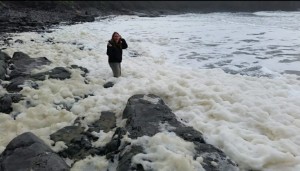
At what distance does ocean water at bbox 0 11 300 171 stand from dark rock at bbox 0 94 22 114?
0.62 ft

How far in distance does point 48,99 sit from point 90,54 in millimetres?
6268

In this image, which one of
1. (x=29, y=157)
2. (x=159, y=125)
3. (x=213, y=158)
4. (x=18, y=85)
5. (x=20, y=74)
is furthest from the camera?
(x=20, y=74)

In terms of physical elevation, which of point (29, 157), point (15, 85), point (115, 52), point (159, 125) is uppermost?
point (115, 52)

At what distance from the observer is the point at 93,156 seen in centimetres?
781

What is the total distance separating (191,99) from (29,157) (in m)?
4.79

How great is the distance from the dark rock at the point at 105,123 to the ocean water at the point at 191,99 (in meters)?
0.16

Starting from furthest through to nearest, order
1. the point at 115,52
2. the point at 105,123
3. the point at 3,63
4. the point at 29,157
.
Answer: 1. the point at 3,63
2. the point at 115,52
3. the point at 105,123
4. the point at 29,157

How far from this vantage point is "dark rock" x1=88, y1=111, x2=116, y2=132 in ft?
29.4

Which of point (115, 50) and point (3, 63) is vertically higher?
point (115, 50)

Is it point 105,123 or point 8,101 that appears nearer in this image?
point 105,123

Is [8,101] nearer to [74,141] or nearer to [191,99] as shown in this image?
[74,141]

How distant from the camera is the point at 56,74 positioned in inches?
498

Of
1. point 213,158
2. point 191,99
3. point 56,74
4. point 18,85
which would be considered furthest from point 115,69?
point 213,158

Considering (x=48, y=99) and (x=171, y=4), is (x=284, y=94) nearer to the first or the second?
(x=48, y=99)
